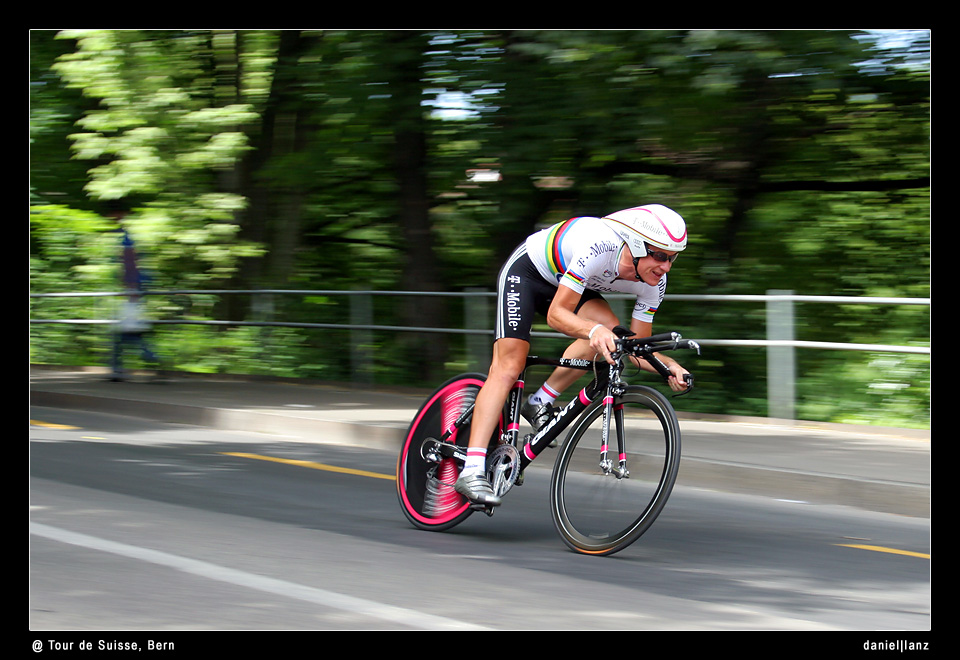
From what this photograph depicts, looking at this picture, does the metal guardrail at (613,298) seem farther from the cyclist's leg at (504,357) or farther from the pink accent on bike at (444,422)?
the cyclist's leg at (504,357)

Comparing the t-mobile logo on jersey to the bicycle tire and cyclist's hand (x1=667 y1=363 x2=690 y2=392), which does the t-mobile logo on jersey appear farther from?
cyclist's hand (x1=667 y1=363 x2=690 y2=392)

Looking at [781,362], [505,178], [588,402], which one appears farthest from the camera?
[505,178]

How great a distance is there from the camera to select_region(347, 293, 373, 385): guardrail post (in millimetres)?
13469

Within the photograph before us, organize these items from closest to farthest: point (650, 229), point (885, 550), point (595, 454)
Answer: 1. point (650, 229)
2. point (595, 454)
3. point (885, 550)

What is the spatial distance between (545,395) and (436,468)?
2.66ft

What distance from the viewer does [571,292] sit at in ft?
18.6

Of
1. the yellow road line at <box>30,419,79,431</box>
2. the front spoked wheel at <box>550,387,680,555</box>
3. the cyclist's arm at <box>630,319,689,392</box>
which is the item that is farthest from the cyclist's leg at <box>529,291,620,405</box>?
the yellow road line at <box>30,419,79,431</box>

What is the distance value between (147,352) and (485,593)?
1017 cm

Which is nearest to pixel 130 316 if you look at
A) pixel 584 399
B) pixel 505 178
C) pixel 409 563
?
pixel 505 178

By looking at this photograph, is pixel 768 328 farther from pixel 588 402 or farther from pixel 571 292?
pixel 571 292

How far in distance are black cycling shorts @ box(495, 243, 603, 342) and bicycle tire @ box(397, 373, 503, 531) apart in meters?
0.50

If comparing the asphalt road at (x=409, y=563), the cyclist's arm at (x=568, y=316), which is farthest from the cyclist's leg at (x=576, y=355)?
the asphalt road at (x=409, y=563)

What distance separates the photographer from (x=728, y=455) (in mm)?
8562

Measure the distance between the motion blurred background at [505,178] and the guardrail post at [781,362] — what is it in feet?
0.32
